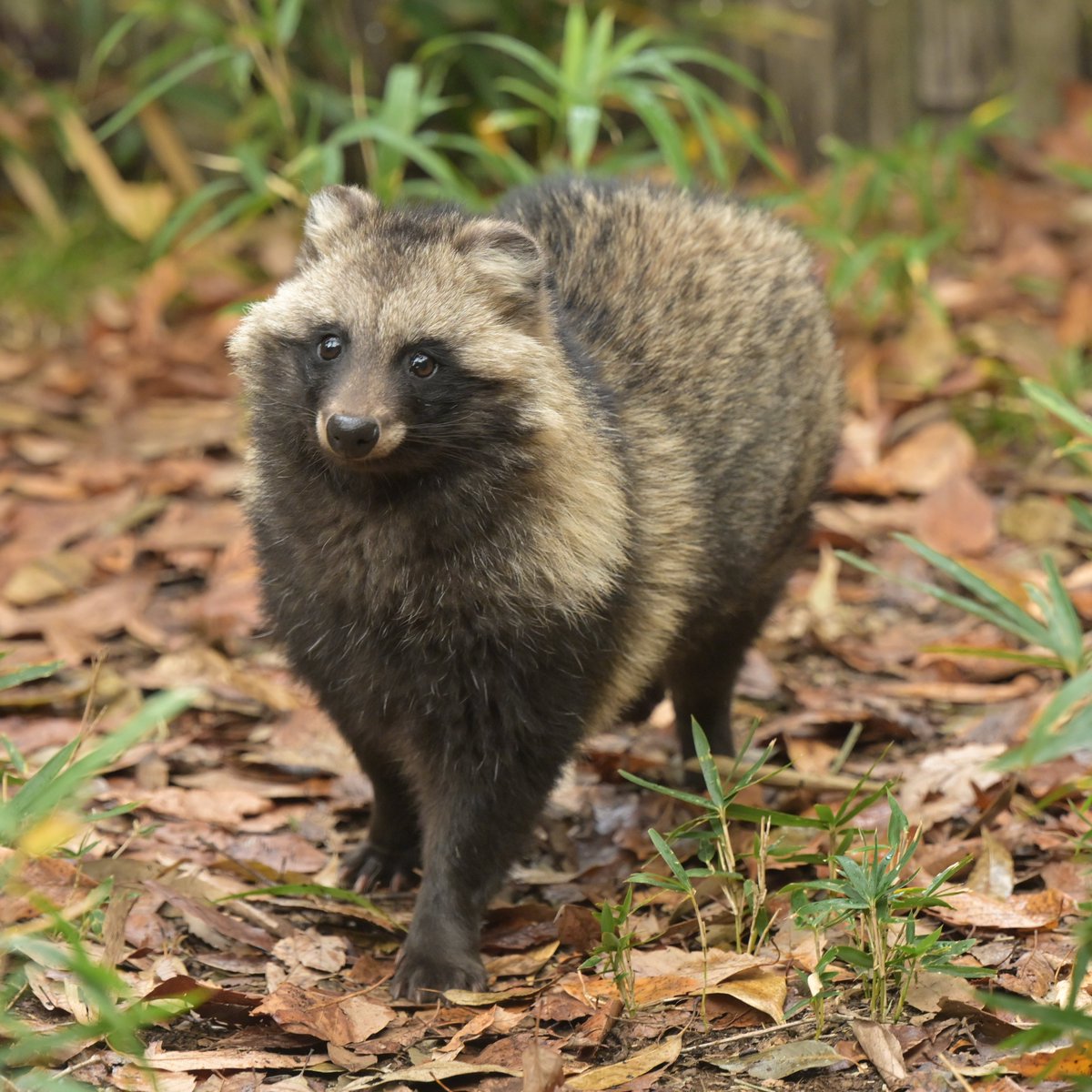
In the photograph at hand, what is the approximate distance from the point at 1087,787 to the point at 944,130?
6.54 metres

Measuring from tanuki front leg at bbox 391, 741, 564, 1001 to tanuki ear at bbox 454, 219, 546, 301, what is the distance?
1329mm

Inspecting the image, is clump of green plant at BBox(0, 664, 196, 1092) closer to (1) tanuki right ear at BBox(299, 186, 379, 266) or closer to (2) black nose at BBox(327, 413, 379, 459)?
(2) black nose at BBox(327, 413, 379, 459)

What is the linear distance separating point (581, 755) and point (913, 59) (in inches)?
242

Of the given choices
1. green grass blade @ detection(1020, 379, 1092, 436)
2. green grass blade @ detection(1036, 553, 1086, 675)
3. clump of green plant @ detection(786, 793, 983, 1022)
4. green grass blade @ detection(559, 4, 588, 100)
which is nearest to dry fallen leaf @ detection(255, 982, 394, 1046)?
clump of green plant @ detection(786, 793, 983, 1022)

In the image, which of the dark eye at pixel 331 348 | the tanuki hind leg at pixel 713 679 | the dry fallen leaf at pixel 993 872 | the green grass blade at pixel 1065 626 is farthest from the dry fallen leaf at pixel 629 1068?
the dark eye at pixel 331 348

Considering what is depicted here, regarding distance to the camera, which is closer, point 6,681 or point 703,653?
point 6,681

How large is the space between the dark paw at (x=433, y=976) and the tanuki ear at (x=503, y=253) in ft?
6.22

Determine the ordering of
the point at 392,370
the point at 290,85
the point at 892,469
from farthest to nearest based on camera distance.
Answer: the point at 290,85, the point at 892,469, the point at 392,370

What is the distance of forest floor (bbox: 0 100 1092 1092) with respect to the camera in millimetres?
3840

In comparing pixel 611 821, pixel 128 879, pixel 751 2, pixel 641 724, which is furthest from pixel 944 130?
pixel 128 879

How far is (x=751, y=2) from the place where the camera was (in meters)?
9.23

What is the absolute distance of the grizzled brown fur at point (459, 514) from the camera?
424 cm

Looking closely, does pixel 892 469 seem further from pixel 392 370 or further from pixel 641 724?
pixel 392 370

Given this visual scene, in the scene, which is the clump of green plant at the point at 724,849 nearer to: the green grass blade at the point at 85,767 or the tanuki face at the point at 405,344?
the tanuki face at the point at 405,344
